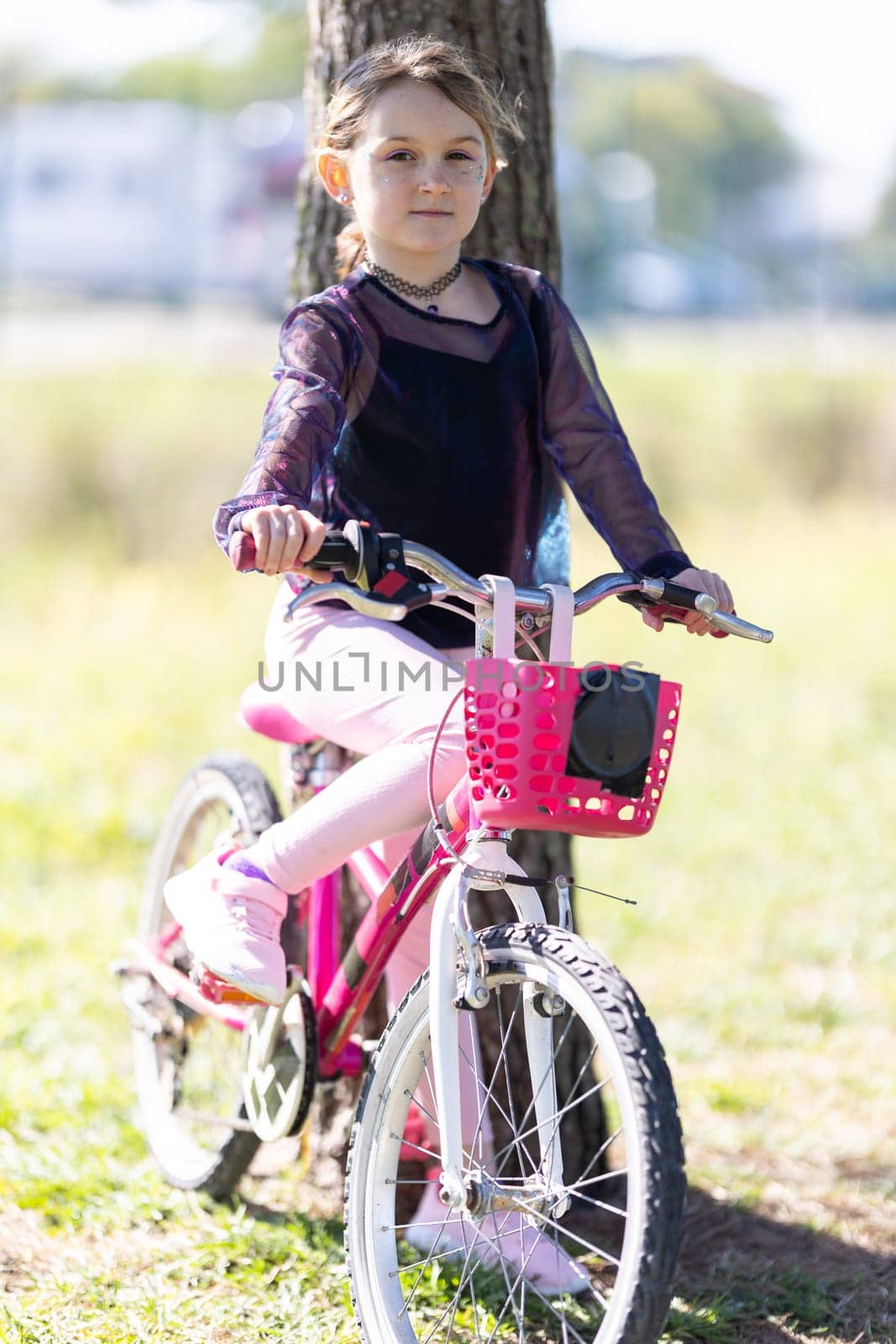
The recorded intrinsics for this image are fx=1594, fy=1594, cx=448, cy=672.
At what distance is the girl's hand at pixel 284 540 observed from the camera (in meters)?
2.19

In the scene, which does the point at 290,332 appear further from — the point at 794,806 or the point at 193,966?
the point at 794,806

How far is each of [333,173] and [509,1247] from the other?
76.5 inches

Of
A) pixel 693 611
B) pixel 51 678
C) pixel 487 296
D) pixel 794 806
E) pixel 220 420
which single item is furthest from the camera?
pixel 220 420

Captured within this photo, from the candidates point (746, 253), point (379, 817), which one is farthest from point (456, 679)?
point (746, 253)

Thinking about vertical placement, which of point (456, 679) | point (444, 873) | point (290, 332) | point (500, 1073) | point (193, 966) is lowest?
point (500, 1073)

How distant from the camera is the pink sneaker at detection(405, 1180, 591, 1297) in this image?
269cm

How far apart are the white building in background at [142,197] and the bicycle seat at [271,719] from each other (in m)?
30.6

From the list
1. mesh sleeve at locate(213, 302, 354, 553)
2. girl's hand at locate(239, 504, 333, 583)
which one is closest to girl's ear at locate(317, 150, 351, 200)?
mesh sleeve at locate(213, 302, 354, 553)

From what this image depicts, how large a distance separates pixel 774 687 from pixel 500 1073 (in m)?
5.12

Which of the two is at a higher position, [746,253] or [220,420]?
[746,253]

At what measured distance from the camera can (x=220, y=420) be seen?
12.6 meters

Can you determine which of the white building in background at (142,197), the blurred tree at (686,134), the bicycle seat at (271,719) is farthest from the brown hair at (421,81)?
the blurred tree at (686,134)

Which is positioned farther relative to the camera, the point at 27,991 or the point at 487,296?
the point at 27,991

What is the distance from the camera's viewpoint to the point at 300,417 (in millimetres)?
2502
